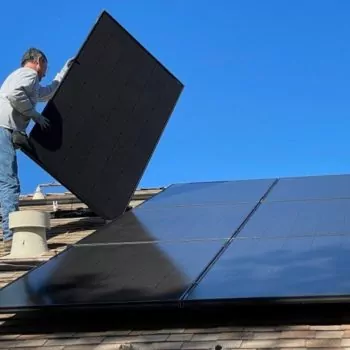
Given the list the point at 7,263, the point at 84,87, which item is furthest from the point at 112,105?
the point at 7,263

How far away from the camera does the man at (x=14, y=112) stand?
6078 millimetres

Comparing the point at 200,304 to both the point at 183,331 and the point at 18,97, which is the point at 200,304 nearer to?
the point at 183,331

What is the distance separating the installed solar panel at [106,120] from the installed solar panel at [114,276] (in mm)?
1291

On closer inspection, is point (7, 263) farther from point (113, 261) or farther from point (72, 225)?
point (72, 225)

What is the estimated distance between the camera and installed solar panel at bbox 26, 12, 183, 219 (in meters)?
6.04

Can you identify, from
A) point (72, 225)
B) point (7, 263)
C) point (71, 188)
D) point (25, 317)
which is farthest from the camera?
point (72, 225)

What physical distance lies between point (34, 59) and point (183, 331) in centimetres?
352

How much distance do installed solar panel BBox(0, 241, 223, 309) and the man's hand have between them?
140cm

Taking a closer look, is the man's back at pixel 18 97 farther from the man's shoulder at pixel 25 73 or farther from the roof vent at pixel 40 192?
the roof vent at pixel 40 192

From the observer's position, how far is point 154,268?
420 centimetres

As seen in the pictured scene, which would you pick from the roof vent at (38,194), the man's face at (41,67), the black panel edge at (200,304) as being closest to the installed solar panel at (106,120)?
the man's face at (41,67)

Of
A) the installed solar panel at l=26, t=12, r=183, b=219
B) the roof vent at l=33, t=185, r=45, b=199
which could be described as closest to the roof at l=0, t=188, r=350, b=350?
the installed solar panel at l=26, t=12, r=183, b=219

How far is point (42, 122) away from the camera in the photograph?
5.91 metres

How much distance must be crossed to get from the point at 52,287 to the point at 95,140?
254 centimetres
